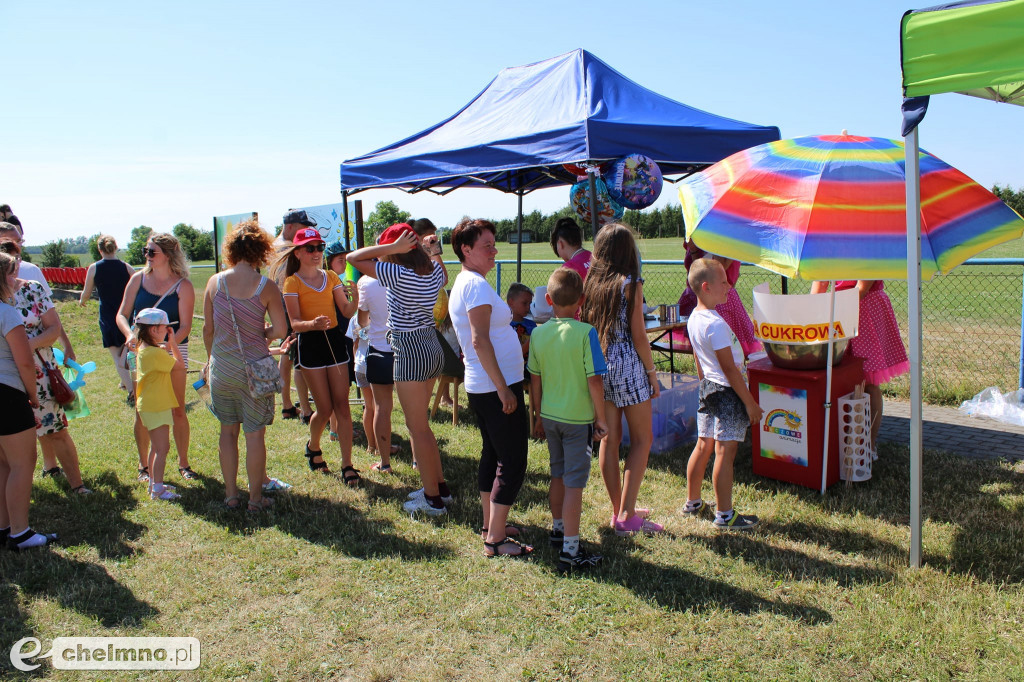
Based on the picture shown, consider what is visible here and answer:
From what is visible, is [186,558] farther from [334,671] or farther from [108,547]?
[334,671]

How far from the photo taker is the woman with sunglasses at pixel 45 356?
4.14 m

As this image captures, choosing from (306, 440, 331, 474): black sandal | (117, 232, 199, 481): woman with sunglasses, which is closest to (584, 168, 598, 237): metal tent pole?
(306, 440, 331, 474): black sandal

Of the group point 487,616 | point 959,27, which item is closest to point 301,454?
point 487,616

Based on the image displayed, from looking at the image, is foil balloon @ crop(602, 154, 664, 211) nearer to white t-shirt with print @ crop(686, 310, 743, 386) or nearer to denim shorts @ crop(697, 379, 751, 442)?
white t-shirt with print @ crop(686, 310, 743, 386)

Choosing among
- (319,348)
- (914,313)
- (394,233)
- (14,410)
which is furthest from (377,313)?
(914,313)

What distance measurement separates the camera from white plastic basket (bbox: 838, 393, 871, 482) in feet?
14.2

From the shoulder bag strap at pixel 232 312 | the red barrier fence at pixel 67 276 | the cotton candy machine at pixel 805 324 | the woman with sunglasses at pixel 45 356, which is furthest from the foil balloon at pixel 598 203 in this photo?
the red barrier fence at pixel 67 276

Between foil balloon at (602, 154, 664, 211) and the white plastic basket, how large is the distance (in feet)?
6.86

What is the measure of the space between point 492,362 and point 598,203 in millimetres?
2526

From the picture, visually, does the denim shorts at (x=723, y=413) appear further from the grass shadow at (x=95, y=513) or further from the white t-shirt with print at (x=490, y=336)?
the grass shadow at (x=95, y=513)

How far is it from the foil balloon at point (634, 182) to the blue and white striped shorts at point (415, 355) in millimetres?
2147

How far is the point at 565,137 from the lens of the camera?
5465mm

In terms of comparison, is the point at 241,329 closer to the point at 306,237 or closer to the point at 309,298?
the point at 309,298

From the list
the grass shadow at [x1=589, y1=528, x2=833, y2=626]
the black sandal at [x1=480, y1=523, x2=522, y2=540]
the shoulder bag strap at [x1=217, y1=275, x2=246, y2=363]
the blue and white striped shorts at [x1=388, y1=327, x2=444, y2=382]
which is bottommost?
the grass shadow at [x1=589, y1=528, x2=833, y2=626]
